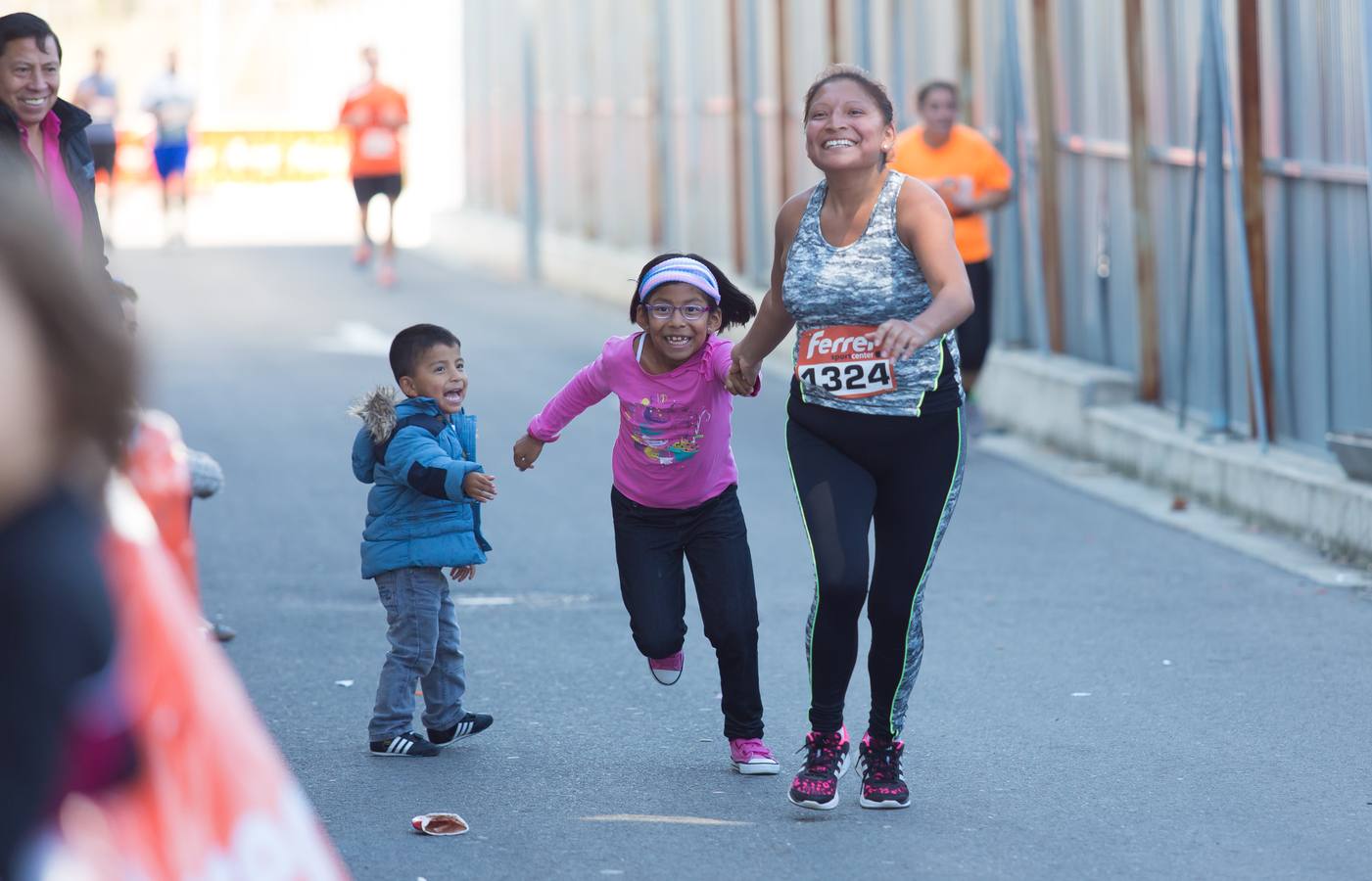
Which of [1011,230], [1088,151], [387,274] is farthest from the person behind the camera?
[387,274]

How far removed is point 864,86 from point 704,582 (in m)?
1.42

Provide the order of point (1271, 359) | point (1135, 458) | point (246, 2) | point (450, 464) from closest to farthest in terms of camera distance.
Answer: point (450, 464) < point (1271, 359) < point (1135, 458) < point (246, 2)

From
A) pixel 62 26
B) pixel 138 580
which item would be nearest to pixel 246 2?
pixel 62 26

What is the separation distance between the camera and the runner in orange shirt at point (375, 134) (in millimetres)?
23094

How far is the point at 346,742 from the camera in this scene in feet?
21.6

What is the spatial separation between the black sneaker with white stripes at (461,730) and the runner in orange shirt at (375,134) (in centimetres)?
1710

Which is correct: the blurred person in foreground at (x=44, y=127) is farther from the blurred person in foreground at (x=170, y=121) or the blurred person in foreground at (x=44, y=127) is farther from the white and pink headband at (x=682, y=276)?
the blurred person in foreground at (x=170, y=121)

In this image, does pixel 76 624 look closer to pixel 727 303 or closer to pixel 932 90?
pixel 727 303

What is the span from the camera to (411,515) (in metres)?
6.25

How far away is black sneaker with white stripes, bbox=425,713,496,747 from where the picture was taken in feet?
21.2

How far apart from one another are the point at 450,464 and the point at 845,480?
1.08 m

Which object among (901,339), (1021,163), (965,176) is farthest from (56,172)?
(1021,163)

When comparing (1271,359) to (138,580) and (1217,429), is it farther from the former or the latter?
(138,580)

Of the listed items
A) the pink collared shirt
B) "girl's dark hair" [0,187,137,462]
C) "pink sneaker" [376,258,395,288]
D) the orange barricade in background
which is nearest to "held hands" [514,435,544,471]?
the pink collared shirt
